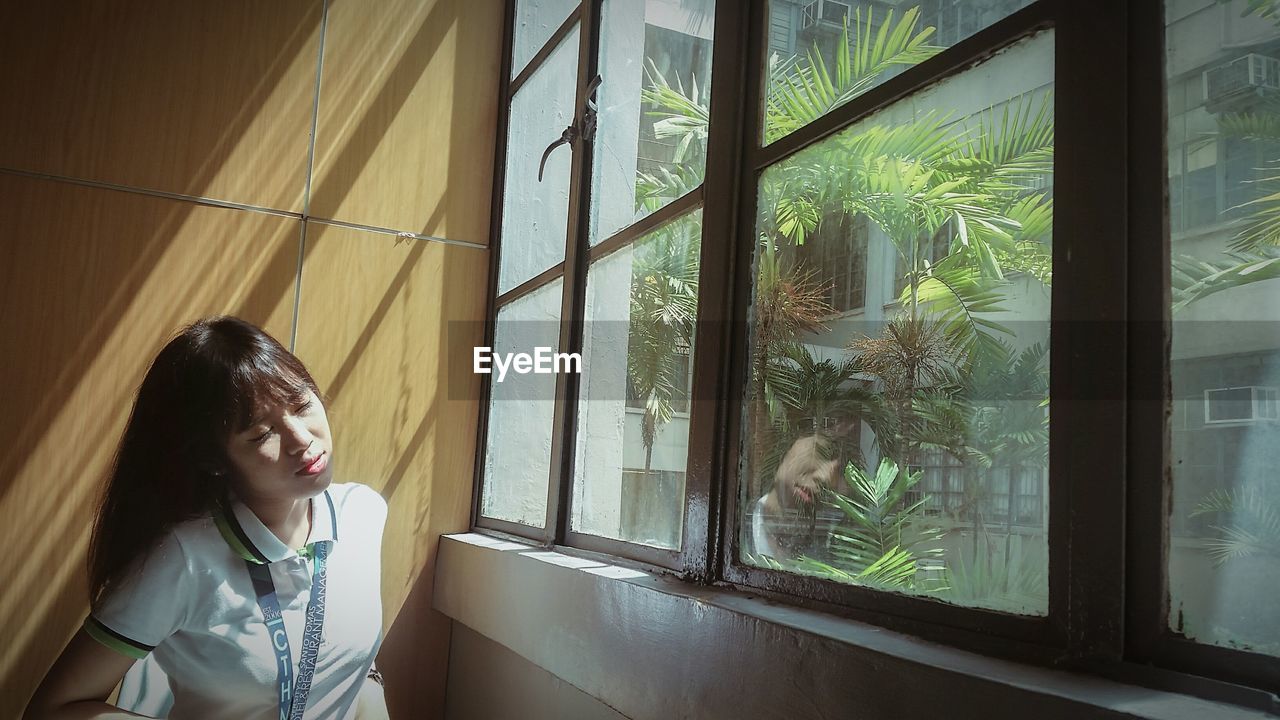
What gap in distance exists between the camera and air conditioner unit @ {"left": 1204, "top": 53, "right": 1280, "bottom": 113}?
83 centimetres

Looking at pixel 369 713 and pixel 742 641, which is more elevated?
pixel 742 641

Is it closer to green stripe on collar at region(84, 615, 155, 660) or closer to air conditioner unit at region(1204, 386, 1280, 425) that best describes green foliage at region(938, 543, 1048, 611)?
air conditioner unit at region(1204, 386, 1280, 425)

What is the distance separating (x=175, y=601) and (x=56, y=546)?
1348 mm

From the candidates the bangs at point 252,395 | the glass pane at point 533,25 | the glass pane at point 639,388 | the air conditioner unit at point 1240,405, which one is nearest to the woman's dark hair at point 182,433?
the bangs at point 252,395

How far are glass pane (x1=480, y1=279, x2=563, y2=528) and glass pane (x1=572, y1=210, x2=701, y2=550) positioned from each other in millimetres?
243

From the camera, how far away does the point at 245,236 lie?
2.74 meters

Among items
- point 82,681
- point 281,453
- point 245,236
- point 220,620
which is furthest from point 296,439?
point 245,236

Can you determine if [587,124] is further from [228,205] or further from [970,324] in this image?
[970,324]

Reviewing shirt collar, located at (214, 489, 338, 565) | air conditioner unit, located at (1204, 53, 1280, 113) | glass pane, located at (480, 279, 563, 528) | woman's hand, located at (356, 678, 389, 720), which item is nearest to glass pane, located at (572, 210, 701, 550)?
glass pane, located at (480, 279, 563, 528)

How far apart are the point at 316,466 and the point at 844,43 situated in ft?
3.60

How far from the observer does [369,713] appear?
1678 mm

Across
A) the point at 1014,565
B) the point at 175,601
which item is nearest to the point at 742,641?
the point at 1014,565

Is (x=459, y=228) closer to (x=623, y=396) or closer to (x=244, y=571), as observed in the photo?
(x=623, y=396)

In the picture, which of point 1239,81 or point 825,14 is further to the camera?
point 825,14
